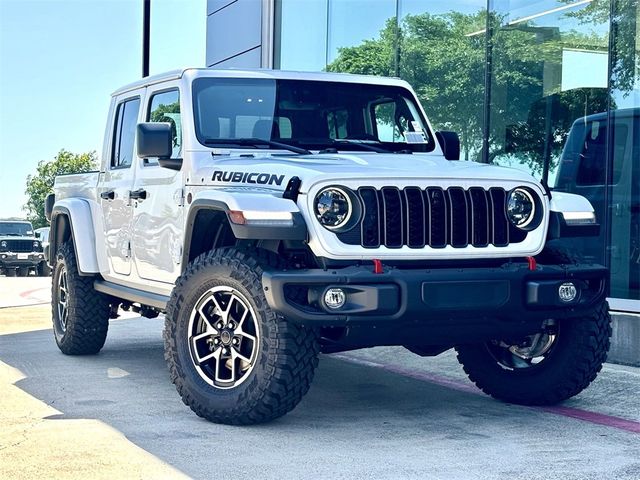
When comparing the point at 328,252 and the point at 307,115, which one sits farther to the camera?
the point at 307,115

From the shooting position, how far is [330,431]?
19.1 feet

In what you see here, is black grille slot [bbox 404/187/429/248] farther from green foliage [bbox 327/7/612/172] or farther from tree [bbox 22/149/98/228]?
tree [bbox 22/149/98/228]

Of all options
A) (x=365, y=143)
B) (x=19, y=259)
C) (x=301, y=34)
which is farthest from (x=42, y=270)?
(x=365, y=143)

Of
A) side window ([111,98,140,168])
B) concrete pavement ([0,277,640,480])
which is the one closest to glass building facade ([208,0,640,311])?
concrete pavement ([0,277,640,480])

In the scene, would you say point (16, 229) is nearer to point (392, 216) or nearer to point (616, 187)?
point (616, 187)

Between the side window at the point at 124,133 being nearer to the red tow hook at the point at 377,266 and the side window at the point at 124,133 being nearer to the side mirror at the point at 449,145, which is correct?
the side mirror at the point at 449,145

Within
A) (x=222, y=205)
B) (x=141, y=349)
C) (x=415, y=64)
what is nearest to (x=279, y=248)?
(x=222, y=205)

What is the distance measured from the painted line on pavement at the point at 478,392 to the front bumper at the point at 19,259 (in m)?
22.9

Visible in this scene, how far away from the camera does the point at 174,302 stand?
6.07m

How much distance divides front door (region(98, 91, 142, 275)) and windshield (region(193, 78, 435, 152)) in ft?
3.53

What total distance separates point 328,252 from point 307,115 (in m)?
1.89

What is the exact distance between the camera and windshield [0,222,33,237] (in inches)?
1272

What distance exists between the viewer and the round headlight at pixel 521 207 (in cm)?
608

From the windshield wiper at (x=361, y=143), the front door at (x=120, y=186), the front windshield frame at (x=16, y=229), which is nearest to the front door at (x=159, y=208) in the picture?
the front door at (x=120, y=186)
